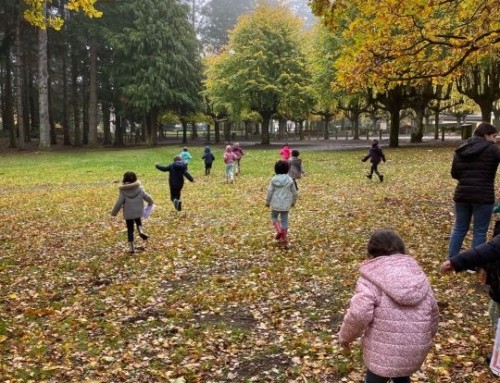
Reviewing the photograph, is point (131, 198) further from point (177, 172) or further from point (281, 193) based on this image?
point (177, 172)

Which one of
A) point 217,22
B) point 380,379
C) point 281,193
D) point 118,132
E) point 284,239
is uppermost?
point 217,22

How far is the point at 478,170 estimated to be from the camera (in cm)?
713

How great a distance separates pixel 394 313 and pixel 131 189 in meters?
7.65

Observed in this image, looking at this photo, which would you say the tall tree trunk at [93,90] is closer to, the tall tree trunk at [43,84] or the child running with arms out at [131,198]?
the tall tree trunk at [43,84]

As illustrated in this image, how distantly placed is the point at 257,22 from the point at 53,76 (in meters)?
23.6

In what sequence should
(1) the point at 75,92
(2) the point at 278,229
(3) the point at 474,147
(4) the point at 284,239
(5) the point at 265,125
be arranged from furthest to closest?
1. (1) the point at 75,92
2. (5) the point at 265,125
3. (4) the point at 284,239
4. (2) the point at 278,229
5. (3) the point at 474,147

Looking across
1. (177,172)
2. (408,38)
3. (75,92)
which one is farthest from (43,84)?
(408,38)

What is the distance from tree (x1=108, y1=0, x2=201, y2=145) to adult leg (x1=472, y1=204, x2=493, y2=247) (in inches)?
1607

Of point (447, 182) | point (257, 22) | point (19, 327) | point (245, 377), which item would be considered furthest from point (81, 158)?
point (245, 377)

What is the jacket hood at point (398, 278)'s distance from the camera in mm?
3363

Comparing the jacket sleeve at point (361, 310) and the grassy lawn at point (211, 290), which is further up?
the jacket sleeve at point (361, 310)

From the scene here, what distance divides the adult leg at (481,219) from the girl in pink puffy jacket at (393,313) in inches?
167

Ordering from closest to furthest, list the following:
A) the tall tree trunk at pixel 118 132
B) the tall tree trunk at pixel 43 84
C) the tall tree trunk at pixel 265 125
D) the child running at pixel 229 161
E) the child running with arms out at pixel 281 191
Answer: the child running with arms out at pixel 281 191 → the child running at pixel 229 161 → the tall tree trunk at pixel 43 84 → the tall tree trunk at pixel 265 125 → the tall tree trunk at pixel 118 132

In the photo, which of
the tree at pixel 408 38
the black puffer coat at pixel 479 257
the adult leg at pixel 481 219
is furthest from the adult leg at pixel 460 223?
the tree at pixel 408 38
